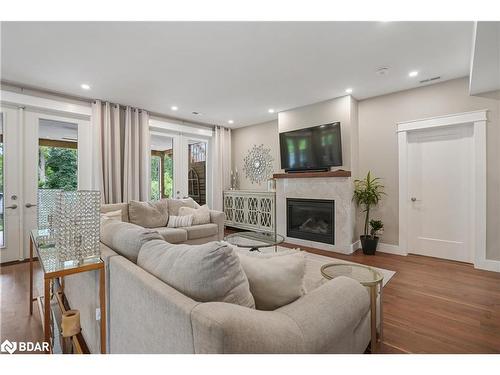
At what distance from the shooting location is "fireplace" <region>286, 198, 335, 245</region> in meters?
4.11

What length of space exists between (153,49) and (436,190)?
4170 millimetres

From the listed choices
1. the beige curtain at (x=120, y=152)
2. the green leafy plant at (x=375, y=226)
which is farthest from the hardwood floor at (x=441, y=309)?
the beige curtain at (x=120, y=152)

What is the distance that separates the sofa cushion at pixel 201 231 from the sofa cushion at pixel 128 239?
2098 millimetres

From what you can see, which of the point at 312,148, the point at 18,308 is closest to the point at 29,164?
the point at 18,308

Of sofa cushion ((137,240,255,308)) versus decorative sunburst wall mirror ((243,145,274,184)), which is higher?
decorative sunburst wall mirror ((243,145,274,184))

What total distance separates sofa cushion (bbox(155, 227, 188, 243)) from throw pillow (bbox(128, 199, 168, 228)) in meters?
0.17

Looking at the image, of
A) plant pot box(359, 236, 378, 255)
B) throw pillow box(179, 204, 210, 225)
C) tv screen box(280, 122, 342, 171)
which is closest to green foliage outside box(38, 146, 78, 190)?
throw pillow box(179, 204, 210, 225)

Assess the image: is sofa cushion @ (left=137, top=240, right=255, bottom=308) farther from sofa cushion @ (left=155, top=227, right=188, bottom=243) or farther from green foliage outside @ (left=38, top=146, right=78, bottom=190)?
green foliage outside @ (left=38, top=146, right=78, bottom=190)

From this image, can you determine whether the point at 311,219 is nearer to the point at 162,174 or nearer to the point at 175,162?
the point at 175,162

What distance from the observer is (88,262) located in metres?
1.37

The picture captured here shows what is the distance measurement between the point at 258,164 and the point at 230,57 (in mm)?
3150

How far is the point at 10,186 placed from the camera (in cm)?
344

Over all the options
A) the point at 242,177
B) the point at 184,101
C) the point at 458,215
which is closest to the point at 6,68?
the point at 184,101
